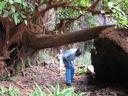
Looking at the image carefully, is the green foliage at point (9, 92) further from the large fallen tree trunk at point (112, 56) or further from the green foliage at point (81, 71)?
the green foliage at point (81, 71)

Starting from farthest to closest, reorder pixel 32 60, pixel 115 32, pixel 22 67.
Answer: pixel 32 60, pixel 22 67, pixel 115 32

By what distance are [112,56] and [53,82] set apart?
2091mm

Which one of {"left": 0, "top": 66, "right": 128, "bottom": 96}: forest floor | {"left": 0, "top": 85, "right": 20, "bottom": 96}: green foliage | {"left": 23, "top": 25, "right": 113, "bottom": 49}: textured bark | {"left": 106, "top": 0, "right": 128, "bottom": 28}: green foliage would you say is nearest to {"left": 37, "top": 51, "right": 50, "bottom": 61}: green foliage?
{"left": 0, "top": 66, "right": 128, "bottom": 96}: forest floor

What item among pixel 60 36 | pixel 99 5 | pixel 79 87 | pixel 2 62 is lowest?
pixel 79 87

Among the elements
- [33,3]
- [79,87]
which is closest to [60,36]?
[33,3]

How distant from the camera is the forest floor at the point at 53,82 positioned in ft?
26.6

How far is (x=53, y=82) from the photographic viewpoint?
9.27 metres

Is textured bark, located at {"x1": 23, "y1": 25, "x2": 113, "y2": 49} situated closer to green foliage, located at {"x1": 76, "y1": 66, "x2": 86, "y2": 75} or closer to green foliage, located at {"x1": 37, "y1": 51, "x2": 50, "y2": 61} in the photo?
green foliage, located at {"x1": 37, "y1": 51, "x2": 50, "y2": 61}

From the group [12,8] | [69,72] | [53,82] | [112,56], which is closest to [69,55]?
[69,72]

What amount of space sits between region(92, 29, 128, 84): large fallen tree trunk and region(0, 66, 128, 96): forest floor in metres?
0.29

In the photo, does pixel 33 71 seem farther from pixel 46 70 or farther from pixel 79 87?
pixel 79 87

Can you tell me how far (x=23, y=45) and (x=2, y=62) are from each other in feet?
2.36

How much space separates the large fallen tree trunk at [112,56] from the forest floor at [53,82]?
0.94 feet

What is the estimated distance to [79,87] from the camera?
8.94 metres
